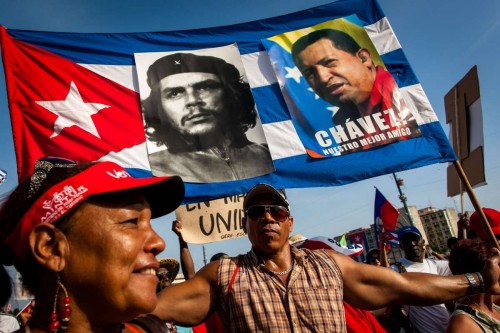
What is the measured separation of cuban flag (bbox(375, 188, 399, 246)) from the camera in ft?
18.5

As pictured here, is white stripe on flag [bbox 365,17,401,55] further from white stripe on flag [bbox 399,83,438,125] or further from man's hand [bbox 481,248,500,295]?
man's hand [bbox 481,248,500,295]

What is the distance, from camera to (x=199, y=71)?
4070 mm

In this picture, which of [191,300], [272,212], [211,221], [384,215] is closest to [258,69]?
[211,221]

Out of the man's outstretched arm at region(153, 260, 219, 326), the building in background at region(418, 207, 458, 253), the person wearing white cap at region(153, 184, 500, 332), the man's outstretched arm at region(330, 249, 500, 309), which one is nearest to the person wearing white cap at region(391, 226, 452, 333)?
the man's outstretched arm at region(330, 249, 500, 309)

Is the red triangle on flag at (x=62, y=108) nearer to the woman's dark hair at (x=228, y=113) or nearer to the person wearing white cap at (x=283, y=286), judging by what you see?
the woman's dark hair at (x=228, y=113)

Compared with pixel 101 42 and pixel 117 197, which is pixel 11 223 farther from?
pixel 101 42

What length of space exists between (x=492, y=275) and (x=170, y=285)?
1.96 metres

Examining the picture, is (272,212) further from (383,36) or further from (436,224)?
(436,224)

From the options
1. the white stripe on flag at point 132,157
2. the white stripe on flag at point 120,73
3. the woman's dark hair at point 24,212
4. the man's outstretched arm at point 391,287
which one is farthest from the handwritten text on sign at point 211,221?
the woman's dark hair at point 24,212

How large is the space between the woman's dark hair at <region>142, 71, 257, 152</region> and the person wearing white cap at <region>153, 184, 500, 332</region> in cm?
155

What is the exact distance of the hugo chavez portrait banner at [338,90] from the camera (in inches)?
148

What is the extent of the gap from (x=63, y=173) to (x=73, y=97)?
281 cm

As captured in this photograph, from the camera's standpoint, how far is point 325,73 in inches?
161

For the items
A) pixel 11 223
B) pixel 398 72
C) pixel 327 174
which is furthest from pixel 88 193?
pixel 398 72
